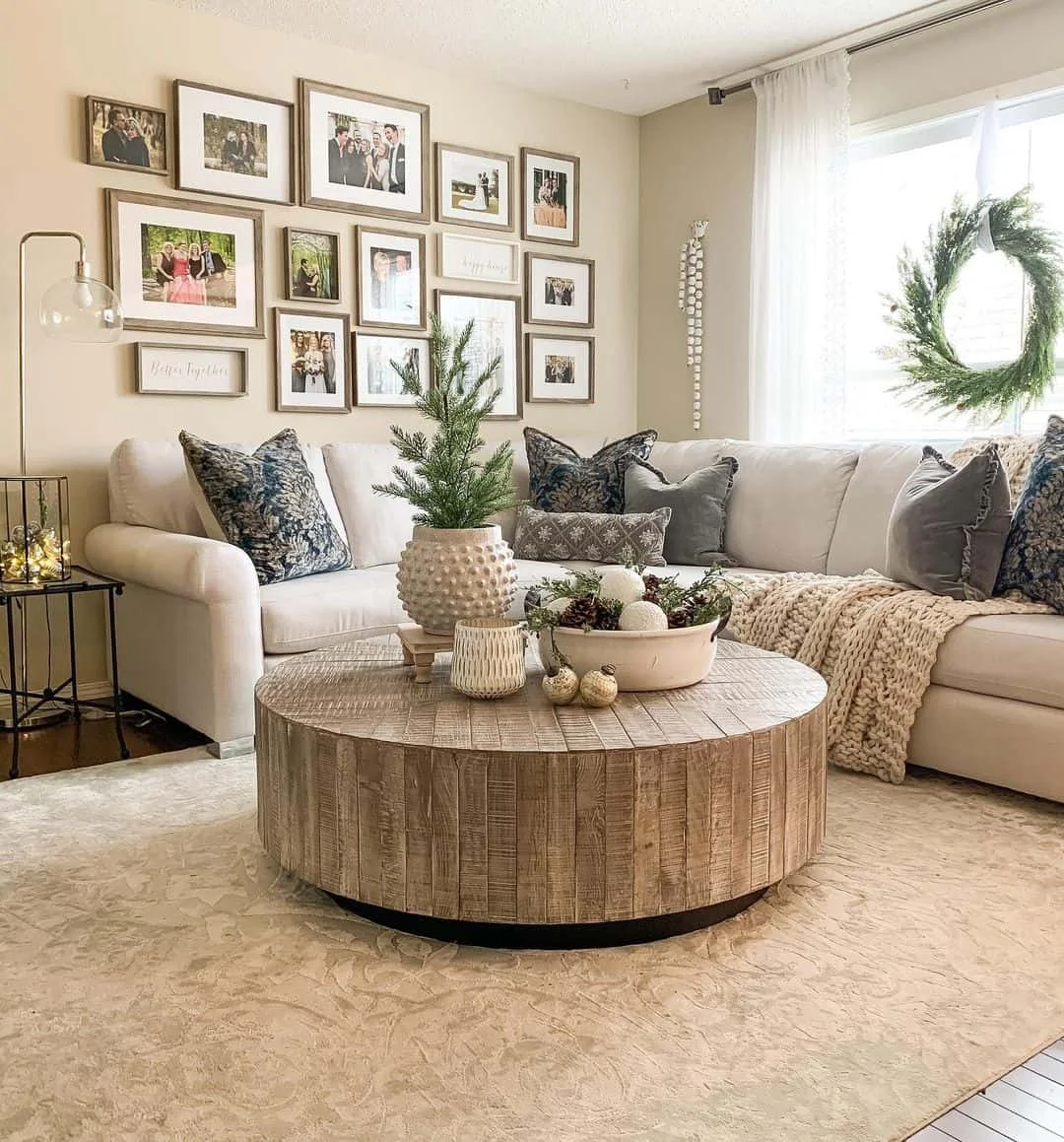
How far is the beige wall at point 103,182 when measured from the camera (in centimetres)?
369

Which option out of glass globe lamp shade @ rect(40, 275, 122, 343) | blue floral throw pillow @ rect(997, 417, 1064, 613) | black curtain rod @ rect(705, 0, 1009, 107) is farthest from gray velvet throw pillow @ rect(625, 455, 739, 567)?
glass globe lamp shade @ rect(40, 275, 122, 343)

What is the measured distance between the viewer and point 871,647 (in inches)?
116

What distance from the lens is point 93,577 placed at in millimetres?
3443

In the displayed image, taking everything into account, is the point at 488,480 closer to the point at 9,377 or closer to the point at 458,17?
the point at 9,377

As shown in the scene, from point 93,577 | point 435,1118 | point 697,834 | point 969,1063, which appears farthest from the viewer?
point 93,577

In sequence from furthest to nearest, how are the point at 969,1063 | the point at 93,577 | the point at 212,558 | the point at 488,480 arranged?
the point at 93,577
the point at 212,558
the point at 488,480
the point at 969,1063

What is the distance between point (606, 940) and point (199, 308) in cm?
301

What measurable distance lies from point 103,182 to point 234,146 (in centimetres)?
52

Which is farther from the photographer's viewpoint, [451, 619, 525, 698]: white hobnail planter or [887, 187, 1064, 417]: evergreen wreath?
[887, 187, 1064, 417]: evergreen wreath

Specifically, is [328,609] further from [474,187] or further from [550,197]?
[550,197]

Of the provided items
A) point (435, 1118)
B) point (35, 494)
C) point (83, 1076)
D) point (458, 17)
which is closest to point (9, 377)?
point (35, 494)

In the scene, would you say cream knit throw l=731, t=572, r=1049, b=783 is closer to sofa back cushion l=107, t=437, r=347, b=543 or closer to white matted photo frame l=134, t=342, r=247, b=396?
sofa back cushion l=107, t=437, r=347, b=543

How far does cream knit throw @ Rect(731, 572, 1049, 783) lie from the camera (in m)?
2.83

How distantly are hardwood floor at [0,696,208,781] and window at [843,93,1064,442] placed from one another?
283 centimetres
